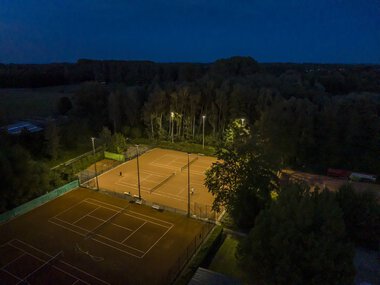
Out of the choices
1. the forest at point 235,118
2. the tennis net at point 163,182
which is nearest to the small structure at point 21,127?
the forest at point 235,118

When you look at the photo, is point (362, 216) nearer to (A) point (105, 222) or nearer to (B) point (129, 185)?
(A) point (105, 222)

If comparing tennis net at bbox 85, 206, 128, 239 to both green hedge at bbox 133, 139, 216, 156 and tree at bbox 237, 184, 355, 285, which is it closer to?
tree at bbox 237, 184, 355, 285

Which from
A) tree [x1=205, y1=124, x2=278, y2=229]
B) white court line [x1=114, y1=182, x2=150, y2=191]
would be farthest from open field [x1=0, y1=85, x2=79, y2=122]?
tree [x1=205, y1=124, x2=278, y2=229]

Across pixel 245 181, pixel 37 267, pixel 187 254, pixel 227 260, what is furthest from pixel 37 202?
pixel 245 181

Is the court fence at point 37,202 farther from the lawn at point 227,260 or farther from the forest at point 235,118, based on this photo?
the lawn at point 227,260

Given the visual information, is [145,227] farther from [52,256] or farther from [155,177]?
[155,177]

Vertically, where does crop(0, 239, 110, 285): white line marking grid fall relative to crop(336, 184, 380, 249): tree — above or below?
below
